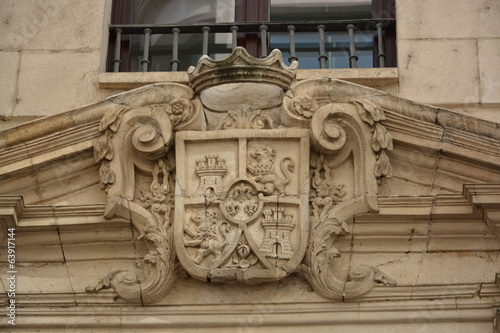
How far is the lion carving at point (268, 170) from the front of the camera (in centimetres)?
919

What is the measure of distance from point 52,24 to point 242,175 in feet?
7.04

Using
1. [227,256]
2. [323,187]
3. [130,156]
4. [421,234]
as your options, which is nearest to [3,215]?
[130,156]

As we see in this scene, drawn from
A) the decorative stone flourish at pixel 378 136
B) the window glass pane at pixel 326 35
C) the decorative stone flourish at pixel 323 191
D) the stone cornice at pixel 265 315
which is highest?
the window glass pane at pixel 326 35

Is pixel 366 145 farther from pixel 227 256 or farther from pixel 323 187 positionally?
pixel 227 256

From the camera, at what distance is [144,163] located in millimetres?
9445

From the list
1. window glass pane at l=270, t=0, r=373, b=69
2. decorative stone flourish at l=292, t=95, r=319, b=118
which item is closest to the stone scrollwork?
decorative stone flourish at l=292, t=95, r=319, b=118

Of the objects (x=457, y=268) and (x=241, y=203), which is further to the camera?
(x=457, y=268)

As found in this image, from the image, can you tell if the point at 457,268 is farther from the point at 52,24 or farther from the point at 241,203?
the point at 52,24

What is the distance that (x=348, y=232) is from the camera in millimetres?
9227

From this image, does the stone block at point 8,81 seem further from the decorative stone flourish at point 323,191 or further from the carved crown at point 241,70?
the decorative stone flourish at point 323,191

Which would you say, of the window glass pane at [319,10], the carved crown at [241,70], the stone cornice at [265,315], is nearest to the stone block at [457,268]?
the stone cornice at [265,315]

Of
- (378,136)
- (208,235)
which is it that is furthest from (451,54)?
(208,235)

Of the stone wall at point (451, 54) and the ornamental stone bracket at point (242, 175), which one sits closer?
the ornamental stone bracket at point (242, 175)

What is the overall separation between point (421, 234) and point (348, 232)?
1.59 feet
